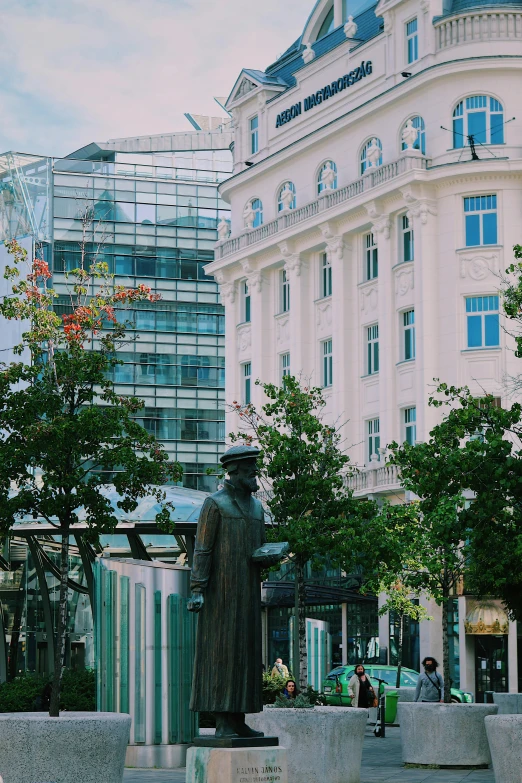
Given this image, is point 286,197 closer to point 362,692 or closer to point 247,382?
point 247,382

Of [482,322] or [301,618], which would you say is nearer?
[301,618]

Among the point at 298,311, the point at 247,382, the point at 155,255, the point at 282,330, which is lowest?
the point at 247,382

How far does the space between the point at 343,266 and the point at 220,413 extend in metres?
31.5

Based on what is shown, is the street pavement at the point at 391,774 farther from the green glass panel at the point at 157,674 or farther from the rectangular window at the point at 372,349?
the rectangular window at the point at 372,349

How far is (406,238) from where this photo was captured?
4925 cm

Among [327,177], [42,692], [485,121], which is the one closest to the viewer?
[42,692]

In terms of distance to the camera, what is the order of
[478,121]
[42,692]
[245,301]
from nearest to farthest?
1. [42,692]
2. [478,121]
3. [245,301]

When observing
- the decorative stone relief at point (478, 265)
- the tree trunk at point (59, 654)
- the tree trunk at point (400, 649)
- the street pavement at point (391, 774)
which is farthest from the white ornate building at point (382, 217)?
the tree trunk at point (59, 654)

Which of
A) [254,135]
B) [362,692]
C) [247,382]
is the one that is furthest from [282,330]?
[362,692]

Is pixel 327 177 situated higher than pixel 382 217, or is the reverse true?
pixel 327 177

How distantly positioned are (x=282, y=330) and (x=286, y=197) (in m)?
5.09

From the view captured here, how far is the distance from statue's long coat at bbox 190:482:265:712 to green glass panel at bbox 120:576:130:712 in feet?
34.4

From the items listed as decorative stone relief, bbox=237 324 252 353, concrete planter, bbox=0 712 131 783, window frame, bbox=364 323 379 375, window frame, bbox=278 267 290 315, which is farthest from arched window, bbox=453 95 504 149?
concrete planter, bbox=0 712 131 783

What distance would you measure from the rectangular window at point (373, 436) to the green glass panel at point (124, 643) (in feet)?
91.3
